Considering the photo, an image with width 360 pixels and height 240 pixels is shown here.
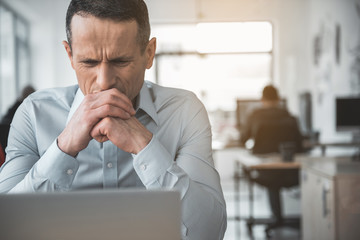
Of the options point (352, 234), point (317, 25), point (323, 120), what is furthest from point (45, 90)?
point (317, 25)

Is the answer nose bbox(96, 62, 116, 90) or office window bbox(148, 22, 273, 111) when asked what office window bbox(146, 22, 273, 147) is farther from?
nose bbox(96, 62, 116, 90)

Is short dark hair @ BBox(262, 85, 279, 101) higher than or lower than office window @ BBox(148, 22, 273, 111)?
lower

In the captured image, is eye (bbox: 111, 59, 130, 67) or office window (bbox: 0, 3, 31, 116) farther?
office window (bbox: 0, 3, 31, 116)

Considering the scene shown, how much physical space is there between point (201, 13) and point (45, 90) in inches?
218

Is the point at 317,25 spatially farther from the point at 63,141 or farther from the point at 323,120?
the point at 63,141

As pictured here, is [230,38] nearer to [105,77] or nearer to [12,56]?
[12,56]

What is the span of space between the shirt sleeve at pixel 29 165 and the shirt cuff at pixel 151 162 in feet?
0.53

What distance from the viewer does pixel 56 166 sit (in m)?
1.00

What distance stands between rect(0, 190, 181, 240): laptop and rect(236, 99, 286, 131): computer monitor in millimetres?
4450

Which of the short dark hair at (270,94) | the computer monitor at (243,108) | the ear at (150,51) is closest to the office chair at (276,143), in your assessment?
the short dark hair at (270,94)

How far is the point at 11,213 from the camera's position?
53 cm

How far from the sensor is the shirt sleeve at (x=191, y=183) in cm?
98

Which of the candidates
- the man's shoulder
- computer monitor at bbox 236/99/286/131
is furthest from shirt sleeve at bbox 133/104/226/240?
computer monitor at bbox 236/99/286/131

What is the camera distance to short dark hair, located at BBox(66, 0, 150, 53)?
3.48ft
